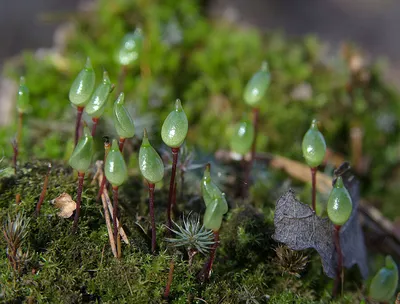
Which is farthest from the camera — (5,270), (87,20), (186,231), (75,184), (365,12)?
(365,12)

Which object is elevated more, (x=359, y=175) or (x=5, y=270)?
(x=5, y=270)

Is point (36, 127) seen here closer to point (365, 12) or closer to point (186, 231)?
point (186, 231)

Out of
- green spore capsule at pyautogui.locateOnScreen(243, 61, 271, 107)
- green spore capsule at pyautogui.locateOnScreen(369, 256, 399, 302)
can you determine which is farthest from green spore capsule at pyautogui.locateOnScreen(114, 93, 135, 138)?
green spore capsule at pyautogui.locateOnScreen(369, 256, 399, 302)

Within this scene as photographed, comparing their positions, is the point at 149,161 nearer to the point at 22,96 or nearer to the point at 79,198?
the point at 79,198

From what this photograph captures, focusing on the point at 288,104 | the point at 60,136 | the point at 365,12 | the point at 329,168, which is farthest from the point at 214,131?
the point at 365,12

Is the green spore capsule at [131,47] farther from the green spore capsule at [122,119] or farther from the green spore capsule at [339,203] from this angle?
the green spore capsule at [339,203]

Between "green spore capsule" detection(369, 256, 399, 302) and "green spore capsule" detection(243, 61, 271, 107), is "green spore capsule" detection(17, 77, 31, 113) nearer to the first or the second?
"green spore capsule" detection(243, 61, 271, 107)

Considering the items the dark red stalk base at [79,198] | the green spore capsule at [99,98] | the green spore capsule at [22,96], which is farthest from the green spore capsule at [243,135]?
the green spore capsule at [22,96]

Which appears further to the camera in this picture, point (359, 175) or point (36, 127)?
point (359, 175)
